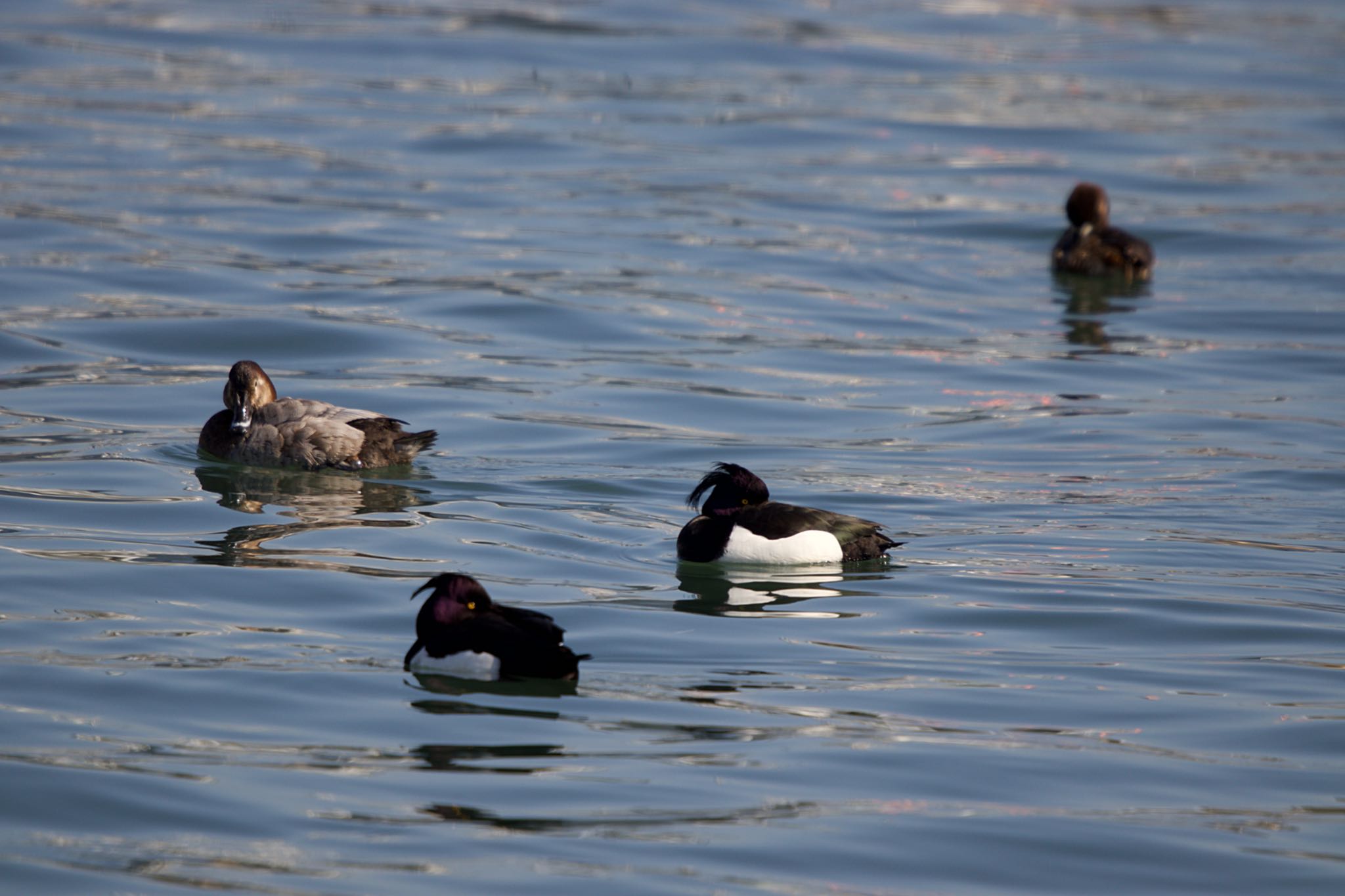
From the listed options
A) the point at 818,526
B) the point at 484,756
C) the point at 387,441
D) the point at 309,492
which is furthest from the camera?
the point at 387,441

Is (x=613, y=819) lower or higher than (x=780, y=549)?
lower

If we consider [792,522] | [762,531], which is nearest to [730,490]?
[762,531]

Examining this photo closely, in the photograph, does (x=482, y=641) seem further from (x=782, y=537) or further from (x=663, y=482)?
(x=663, y=482)

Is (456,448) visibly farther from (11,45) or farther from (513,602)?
(11,45)

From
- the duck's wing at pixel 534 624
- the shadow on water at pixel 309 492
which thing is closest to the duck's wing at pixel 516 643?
the duck's wing at pixel 534 624

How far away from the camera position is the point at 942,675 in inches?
327

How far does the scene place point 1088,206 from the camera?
1995 centimetres

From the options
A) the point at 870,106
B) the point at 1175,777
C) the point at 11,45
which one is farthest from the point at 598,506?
the point at 11,45

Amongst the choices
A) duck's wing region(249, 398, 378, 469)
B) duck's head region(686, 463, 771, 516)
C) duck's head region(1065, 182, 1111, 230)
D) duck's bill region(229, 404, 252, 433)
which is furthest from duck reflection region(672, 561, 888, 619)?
duck's head region(1065, 182, 1111, 230)

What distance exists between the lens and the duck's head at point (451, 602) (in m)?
8.05

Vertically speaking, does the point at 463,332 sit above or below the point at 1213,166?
below

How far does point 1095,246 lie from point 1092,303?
1076 millimetres

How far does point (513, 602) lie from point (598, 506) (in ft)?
7.71

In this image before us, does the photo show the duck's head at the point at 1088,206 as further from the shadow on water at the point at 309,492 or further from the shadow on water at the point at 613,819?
the shadow on water at the point at 613,819
